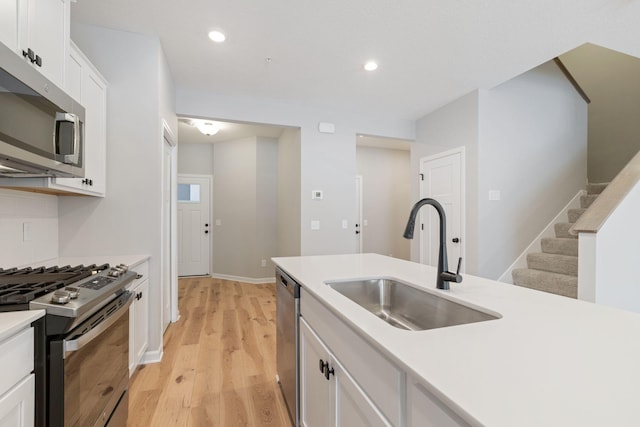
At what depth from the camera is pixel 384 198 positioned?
6.38 m

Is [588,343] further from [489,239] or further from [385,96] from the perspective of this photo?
[385,96]

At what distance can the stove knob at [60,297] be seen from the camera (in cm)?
103

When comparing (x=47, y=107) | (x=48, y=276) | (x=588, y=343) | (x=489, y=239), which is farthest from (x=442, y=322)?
(x=489, y=239)

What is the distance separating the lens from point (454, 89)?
3547 mm

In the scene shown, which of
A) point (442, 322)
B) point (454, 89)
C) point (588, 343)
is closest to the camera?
point (588, 343)

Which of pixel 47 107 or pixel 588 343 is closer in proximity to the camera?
pixel 588 343

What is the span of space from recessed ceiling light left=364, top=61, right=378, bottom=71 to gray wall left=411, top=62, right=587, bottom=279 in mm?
1405

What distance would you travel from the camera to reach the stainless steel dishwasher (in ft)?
5.19

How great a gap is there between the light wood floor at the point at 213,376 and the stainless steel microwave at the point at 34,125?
151 centimetres

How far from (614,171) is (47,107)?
6.16 m

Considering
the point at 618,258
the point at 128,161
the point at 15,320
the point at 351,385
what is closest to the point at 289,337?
the point at 351,385

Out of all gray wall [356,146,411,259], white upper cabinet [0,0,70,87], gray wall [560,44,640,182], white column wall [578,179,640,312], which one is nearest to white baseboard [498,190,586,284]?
gray wall [560,44,640,182]

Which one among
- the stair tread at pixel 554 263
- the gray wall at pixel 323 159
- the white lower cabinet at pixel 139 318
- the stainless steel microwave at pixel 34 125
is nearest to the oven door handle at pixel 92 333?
the white lower cabinet at pixel 139 318

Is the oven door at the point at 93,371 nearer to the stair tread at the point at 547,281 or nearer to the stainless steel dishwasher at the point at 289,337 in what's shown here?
the stainless steel dishwasher at the point at 289,337
